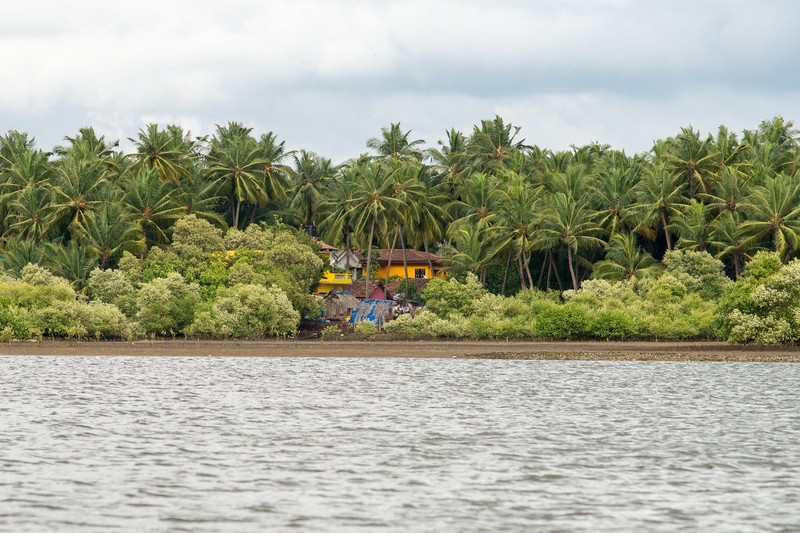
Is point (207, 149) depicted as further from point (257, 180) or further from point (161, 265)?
point (161, 265)

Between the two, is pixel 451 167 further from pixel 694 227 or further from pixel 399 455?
pixel 399 455

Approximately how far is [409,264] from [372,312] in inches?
1184

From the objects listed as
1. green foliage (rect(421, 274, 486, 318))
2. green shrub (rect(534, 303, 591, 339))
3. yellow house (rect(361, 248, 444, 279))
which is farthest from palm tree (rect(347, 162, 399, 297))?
green shrub (rect(534, 303, 591, 339))

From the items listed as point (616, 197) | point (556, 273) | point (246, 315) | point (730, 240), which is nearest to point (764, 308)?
point (730, 240)

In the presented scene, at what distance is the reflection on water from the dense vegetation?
20.6 m

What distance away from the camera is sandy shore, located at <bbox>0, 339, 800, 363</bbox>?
6100 centimetres

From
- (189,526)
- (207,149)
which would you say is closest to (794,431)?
(189,526)

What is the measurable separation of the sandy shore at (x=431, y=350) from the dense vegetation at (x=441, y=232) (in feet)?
5.75

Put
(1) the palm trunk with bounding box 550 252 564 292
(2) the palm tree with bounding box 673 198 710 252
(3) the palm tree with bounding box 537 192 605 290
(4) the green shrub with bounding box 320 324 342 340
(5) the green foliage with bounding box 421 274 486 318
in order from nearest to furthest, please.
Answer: (4) the green shrub with bounding box 320 324 342 340 → (5) the green foliage with bounding box 421 274 486 318 → (2) the palm tree with bounding box 673 198 710 252 → (3) the palm tree with bounding box 537 192 605 290 → (1) the palm trunk with bounding box 550 252 564 292

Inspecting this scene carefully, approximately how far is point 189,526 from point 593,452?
40.9 ft

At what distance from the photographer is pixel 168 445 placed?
2791 centimetres

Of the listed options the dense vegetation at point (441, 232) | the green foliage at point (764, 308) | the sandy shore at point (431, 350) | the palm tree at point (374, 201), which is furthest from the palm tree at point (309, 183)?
the green foliage at point (764, 308)

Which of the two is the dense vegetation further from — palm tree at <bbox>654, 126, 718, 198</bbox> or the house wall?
the house wall

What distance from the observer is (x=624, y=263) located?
276 ft
